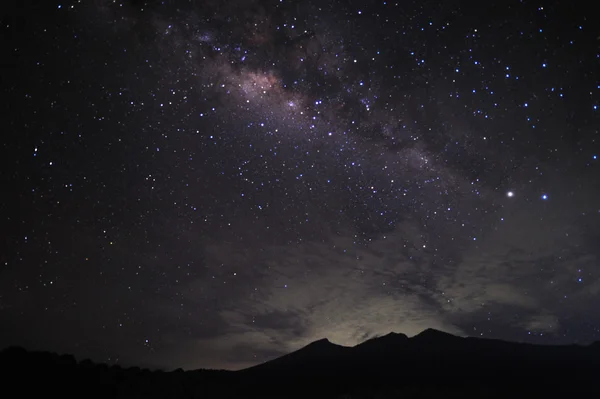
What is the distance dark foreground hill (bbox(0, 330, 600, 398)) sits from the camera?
85.0 feet

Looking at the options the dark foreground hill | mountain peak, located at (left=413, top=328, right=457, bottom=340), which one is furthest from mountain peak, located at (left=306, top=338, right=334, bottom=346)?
mountain peak, located at (left=413, top=328, right=457, bottom=340)

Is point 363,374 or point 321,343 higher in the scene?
point 321,343

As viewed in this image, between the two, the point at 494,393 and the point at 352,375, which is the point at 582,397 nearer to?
the point at 494,393

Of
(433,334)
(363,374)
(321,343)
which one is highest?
(433,334)

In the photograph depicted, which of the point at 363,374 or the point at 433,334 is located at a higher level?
the point at 433,334

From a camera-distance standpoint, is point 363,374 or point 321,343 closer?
point 363,374

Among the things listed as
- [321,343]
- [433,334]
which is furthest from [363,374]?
[433,334]

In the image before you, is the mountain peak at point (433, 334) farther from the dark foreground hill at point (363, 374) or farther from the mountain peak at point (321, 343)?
the mountain peak at point (321, 343)

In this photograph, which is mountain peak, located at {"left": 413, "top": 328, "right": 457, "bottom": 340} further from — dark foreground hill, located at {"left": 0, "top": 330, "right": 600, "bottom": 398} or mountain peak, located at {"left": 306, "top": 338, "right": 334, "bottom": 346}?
mountain peak, located at {"left": 306, "top": 338, "right": 334, "bottom": 346}

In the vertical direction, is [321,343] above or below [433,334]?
below

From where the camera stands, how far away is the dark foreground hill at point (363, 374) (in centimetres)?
2591

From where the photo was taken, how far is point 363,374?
44.7 m

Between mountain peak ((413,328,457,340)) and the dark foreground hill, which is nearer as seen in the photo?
the dark foreground hill

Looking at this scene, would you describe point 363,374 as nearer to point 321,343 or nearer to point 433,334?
point 321,343
